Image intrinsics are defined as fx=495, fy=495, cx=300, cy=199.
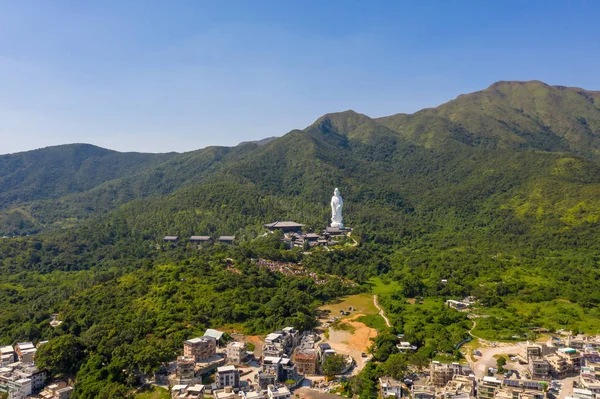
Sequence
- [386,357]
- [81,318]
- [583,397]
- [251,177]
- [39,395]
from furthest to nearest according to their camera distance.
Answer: [251,177], [81,318], [386,357], [39,395], [583,397]

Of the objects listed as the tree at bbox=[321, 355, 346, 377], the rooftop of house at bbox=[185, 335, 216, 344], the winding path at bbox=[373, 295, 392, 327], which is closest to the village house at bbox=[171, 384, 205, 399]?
the rooftop of house at bbox=[185, 335, 216, 344]

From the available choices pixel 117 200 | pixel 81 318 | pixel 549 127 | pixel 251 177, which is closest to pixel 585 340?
pixel 81 318

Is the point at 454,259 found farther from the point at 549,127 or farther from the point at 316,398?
the point at 549,127

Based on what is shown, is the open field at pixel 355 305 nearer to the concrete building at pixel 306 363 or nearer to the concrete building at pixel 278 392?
the concrete building at pixel 306 363

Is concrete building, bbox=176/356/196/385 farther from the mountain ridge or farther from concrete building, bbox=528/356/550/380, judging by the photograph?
the mountain ridge

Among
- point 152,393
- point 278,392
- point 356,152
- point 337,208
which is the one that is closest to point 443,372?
point 278,392

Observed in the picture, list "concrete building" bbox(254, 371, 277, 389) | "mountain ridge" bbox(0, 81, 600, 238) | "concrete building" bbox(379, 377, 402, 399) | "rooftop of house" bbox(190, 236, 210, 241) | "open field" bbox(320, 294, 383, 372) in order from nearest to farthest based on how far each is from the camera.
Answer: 1. "concrete building" bbox(379, 377, 402, 399)
2. "concrete building" bbox(254, 371, 277, 389)
3. "open field" bbox(320, 294, 383, 372)
4. "rooftop of house" bbox(190, 236, 210, 241)
5. "mountain ridge" bbox(0, 81, 600, 238)
